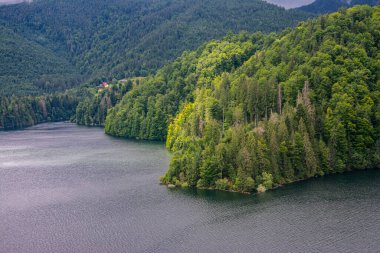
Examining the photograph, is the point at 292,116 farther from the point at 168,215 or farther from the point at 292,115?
the point at 168,215

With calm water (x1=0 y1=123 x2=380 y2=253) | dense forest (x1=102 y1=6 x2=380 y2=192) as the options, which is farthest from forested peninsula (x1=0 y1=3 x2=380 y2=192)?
calm water (x1=0 y1=123 x2=380 y2=253)

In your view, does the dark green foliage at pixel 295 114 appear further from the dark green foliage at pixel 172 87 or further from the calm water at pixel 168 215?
the dark green foliage at pixel 172 87

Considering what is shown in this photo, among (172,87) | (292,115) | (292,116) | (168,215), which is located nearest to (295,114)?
(292,115)

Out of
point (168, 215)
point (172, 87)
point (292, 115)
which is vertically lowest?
point (168, 215)

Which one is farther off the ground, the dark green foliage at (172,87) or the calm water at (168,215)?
Result: the dark green foliage at (172,87)

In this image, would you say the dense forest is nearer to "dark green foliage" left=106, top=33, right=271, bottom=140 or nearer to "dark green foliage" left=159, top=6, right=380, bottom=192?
"dark green foliage" left=159, top=6, right=380, bottom=192

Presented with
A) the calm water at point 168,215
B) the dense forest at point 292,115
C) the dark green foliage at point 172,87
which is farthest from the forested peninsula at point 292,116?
the dark green foliage at point 172,87
